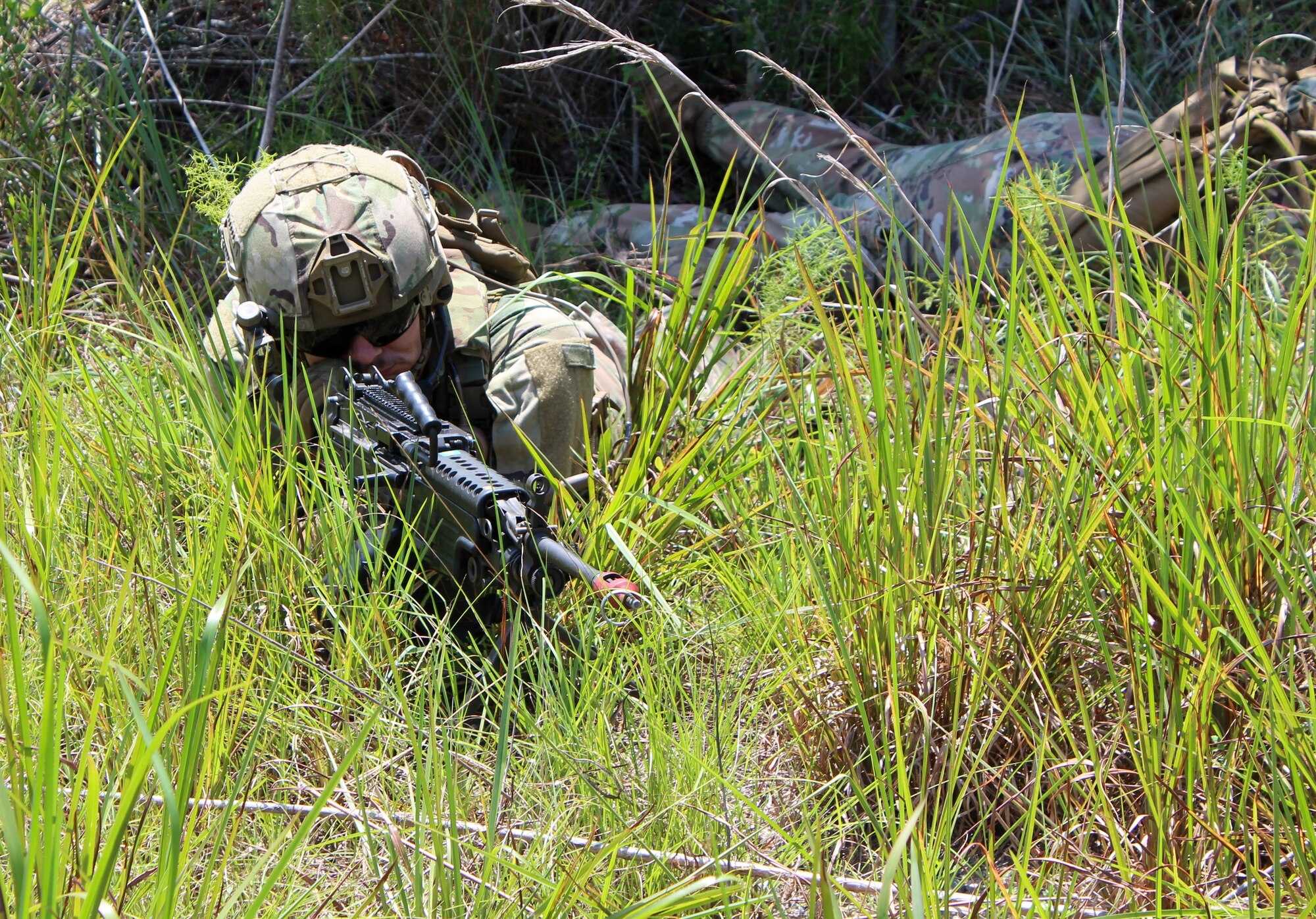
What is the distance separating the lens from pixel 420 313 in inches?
91.5

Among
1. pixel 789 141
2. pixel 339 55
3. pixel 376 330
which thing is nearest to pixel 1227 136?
pixel 789 141

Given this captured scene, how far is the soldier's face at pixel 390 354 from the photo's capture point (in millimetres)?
2223

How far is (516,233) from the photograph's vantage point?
3.46 metres

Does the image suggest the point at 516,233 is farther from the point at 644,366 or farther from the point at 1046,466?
the point at 1046,466

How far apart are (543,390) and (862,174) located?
2.29 m

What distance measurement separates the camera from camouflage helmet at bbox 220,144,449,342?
207 centimetres

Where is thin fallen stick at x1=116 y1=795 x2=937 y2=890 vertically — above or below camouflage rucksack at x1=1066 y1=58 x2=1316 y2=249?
below

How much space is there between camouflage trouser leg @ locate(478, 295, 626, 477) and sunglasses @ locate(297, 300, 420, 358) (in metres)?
0.20

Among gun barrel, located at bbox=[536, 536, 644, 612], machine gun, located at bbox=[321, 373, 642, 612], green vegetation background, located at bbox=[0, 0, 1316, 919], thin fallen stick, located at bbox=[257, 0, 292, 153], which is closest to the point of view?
green vegetation background, located at bbox=[0, 0, 1316, 919]

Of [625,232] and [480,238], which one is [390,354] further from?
[625,232]

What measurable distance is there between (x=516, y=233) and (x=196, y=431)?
1497mm

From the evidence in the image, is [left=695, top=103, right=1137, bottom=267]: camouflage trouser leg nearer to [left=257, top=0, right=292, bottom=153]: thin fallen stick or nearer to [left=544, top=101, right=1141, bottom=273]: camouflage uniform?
[left=544, top=101, right=1141, bottom=273]: camouflage uniform

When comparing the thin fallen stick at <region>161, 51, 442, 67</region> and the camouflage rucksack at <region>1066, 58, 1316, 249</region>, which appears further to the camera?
the thin fallen stick at <region>161, 51, 442, 67</region>

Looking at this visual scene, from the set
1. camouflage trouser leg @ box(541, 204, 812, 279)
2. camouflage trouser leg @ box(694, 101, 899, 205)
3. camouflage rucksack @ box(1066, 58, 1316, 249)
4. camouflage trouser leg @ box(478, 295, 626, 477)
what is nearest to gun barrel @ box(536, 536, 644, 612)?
camouflage trouser leg @ box(478, 295, 626, 477)
